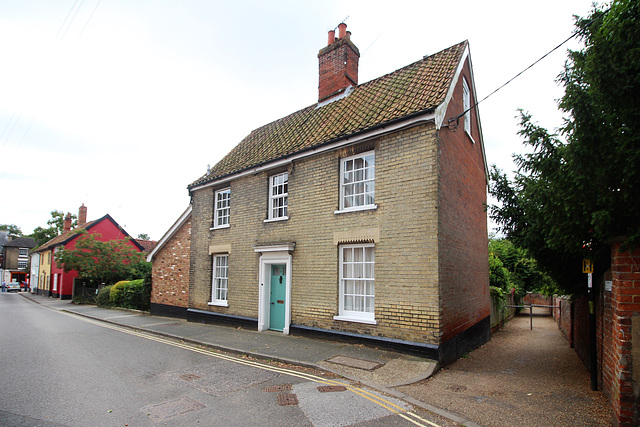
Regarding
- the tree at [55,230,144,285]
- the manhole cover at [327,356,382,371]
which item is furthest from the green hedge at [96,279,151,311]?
the manhole cover at [327,356,382,371]

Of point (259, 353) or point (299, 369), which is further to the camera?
point (259, 353)

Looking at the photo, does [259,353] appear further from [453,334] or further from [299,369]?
[453,334]

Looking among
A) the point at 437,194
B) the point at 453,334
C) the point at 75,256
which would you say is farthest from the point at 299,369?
the point at 75,256

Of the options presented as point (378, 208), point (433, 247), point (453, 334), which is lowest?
point (453, 334)

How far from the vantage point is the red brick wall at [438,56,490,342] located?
888cm

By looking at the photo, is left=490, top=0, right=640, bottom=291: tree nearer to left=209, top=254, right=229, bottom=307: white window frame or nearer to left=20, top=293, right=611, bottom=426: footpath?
left=20, top=293, right=611, bottom=426: footpath

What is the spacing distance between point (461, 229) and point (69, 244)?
37592 millimetres

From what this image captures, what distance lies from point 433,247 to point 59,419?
740 centimetres

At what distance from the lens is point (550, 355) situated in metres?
10.3

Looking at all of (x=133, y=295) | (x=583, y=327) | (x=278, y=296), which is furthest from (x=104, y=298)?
(x=583, y=327)

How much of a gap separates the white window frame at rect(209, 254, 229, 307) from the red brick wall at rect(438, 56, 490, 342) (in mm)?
8236

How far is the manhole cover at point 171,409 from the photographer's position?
5.29 m

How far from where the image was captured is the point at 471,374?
782 cm

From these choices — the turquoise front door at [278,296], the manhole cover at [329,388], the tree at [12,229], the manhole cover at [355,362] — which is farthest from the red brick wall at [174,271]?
the tree at [12,229]
